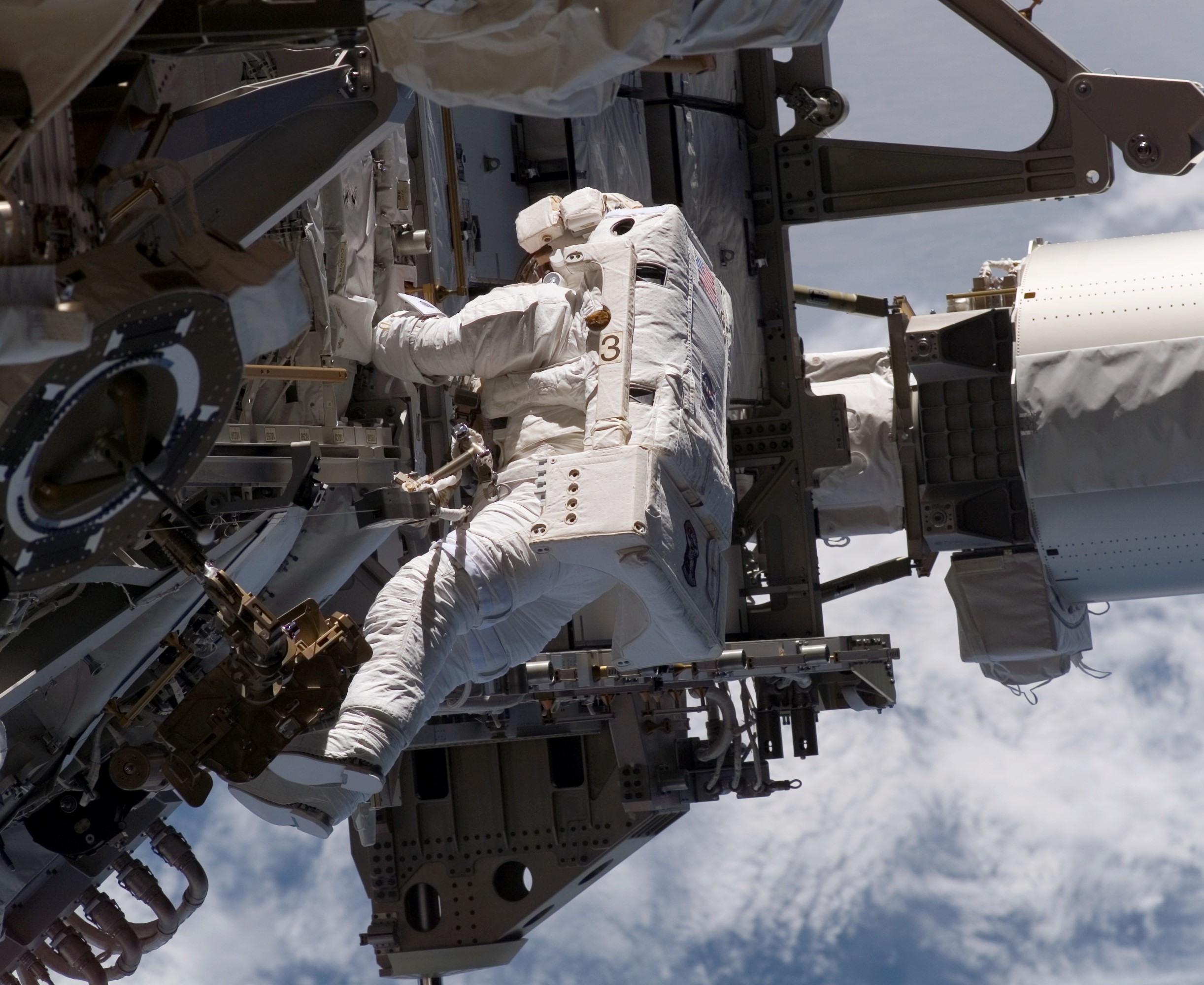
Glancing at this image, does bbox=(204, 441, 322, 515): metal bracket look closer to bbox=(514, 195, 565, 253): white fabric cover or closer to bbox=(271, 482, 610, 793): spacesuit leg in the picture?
bbox=(271, 482, 610, 793): spacesuit leg

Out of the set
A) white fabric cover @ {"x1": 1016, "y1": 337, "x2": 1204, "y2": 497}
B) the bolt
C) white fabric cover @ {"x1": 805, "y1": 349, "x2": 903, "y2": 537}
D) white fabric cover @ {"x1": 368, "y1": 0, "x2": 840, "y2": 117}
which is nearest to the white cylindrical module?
white fabric cover @ {"x1": 1016, "y1": 337, "x2": 1204, "y2": 497}

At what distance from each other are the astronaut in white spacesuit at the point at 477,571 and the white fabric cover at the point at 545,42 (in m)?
A: 1.86

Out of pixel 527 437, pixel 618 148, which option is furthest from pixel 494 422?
pixel 618 148

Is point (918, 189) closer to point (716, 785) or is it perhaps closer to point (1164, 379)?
point (1164, 379)

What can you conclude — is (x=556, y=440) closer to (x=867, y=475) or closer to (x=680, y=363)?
(x=680, y=363)

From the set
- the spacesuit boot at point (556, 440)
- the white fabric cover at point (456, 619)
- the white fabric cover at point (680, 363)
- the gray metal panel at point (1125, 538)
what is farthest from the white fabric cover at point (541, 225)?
the gray metal panel at point (1125, 538)

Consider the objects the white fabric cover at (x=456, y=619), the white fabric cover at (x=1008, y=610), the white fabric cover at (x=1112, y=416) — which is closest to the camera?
the white fabric cover at (x=456, y=619)

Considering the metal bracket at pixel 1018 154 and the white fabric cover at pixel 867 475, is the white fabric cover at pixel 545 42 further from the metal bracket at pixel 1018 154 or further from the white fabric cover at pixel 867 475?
the white fabric cover at pixel 867 475

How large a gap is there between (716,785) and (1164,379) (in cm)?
307

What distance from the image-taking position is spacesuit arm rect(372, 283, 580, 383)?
21.2ft

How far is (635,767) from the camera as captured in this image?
30.1 ft

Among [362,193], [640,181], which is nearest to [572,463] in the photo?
[362,193]

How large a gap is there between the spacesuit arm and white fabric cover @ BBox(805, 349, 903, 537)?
2521 millimetres

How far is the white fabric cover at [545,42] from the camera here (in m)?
4.40
